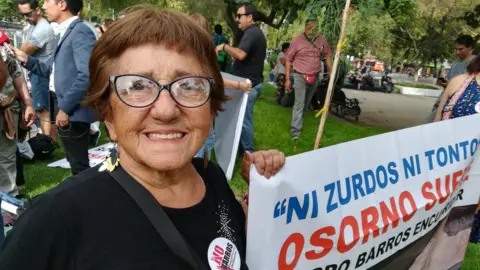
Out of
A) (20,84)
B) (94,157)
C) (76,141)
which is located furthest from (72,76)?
(94,157)

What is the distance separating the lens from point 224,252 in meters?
1.36

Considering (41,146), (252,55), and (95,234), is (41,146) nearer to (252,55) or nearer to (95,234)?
(252,55)

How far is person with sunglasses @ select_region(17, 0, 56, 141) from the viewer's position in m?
5.89

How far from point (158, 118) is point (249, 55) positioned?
15.0 ft

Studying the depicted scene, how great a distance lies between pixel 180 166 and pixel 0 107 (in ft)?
9.97

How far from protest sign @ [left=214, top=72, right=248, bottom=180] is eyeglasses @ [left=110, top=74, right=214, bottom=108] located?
3545mm

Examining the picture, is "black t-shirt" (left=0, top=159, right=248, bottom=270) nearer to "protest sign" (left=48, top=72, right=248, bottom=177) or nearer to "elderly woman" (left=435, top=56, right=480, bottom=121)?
"elderly woman" (left=435, top=56, right=480, bottom=121)

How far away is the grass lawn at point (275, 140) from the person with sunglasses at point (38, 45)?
710mm

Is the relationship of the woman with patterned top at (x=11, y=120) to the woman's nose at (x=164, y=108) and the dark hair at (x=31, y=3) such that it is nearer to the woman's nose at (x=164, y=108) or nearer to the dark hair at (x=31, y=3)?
the dark hair at (x=31, y=3)

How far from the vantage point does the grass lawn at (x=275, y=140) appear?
4.74m

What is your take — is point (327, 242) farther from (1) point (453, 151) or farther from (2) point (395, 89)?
(2) point (395, 89)

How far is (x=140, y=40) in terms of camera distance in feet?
4.06

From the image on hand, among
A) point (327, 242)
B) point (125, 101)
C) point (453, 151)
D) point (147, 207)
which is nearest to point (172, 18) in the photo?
point (125, 101)

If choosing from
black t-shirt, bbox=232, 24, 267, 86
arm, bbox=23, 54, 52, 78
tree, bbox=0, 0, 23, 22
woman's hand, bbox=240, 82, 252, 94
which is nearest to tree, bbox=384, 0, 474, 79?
black t-shirt, bbox=232, 24, 267, 86
